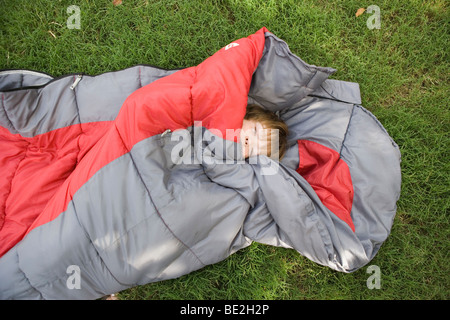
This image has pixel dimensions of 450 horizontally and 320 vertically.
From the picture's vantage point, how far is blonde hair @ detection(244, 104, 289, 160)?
190 centimetres

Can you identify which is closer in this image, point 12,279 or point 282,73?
point 12,279

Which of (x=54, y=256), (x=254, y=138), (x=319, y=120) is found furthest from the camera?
(x=319, y=120)

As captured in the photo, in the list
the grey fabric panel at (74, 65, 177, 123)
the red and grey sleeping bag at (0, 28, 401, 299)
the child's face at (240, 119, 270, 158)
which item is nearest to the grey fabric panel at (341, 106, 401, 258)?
the red and grey sleeping bag at (0, 28, 401, 299)

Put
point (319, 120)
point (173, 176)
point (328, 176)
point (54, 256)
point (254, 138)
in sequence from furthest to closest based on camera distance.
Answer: point (319, 120)
point (328, 176)
point (254, 138)
point (173, 176)
point (54, 256)

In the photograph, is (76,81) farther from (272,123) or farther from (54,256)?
(272,123)

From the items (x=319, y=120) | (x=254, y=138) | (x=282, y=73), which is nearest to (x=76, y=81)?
(x=254, y=138)

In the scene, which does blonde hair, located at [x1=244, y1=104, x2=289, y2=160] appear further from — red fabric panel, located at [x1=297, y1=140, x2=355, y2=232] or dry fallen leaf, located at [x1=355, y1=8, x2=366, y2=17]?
dry fallen leaf, located at [x1=355, y1=8, x2=366, y2=17]

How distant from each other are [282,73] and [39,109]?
1.44 metres

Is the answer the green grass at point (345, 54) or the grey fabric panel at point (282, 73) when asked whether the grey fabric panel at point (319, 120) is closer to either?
the grey fabric panel at point (282, 73)

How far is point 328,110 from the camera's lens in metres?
2.08

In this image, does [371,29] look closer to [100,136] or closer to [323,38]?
[323,38]

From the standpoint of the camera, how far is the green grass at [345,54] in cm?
211

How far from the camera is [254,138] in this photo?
6.09 feet
